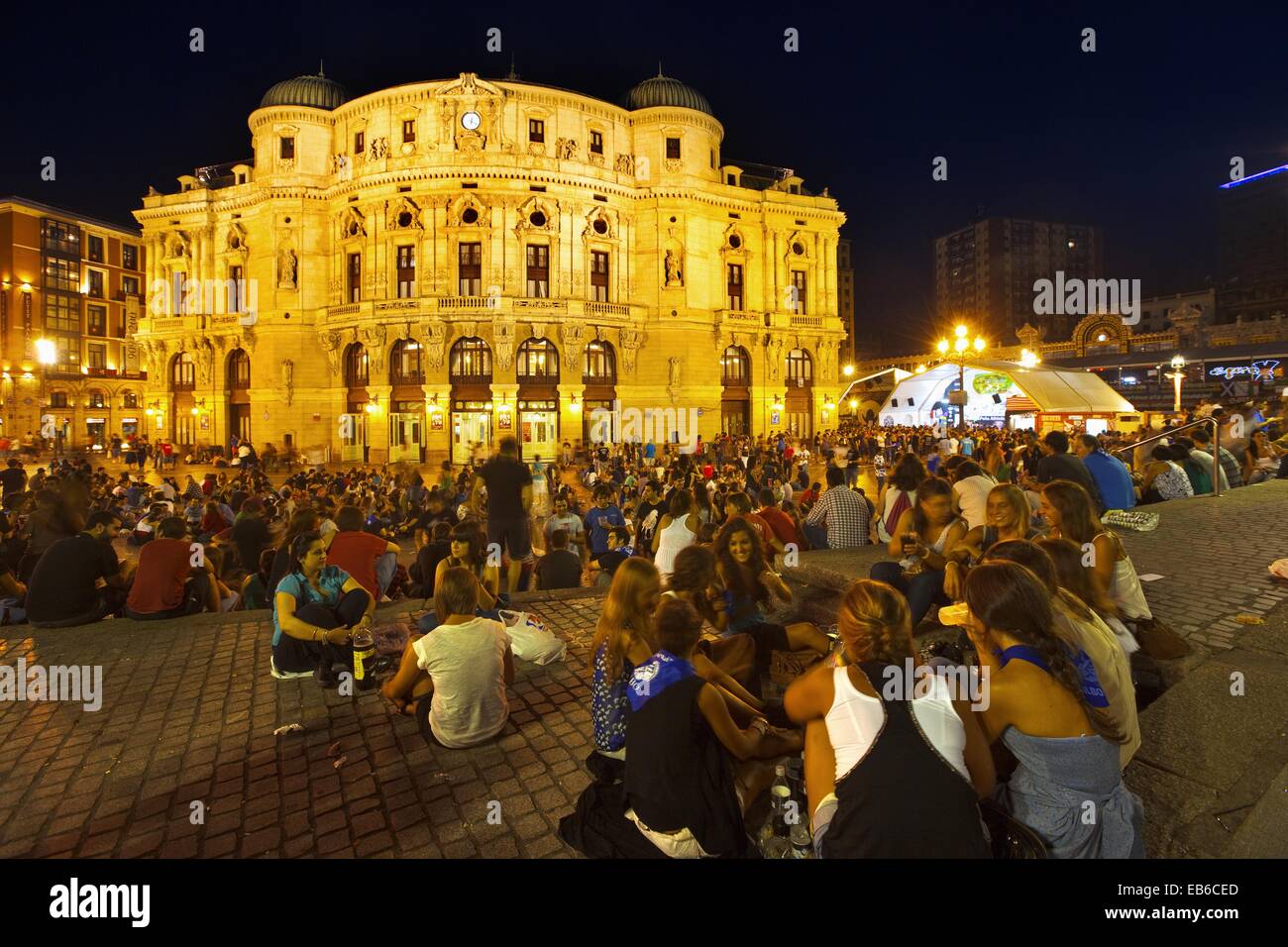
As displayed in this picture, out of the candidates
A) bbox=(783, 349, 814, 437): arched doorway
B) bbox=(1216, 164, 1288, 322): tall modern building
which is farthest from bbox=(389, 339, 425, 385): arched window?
bbox=(1216, 164, 1288, 322): tall modern building

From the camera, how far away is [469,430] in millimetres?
37156

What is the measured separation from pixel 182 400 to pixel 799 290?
4156 cm

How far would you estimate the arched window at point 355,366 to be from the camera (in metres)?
38.2

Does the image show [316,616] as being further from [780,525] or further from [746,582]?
[780,525]

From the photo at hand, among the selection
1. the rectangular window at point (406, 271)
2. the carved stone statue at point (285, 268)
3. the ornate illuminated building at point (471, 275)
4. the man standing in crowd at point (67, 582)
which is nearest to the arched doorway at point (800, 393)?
the ornate illuminated building at point (471, 275)

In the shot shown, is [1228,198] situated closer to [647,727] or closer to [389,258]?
[389,258]

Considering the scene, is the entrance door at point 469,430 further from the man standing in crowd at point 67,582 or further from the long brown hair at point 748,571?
the long brown hair at point 748,571

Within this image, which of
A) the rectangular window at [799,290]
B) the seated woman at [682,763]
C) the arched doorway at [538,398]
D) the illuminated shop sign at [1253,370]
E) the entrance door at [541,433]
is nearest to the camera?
the seated woman at [682,763]

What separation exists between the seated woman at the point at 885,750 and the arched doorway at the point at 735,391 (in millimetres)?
38812

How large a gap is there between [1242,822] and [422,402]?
37779 mm

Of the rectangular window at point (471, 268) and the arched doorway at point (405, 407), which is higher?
the rectangular window at point (471, 268)

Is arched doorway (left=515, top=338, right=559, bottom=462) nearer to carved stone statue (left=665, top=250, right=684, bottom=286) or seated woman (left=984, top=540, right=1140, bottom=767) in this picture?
carved stone statue (left=665, top=250, right=684, bottom=286)

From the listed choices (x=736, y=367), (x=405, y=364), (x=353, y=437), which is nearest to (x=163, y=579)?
(x=405, y=364)

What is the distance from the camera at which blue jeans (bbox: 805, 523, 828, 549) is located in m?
9.66
